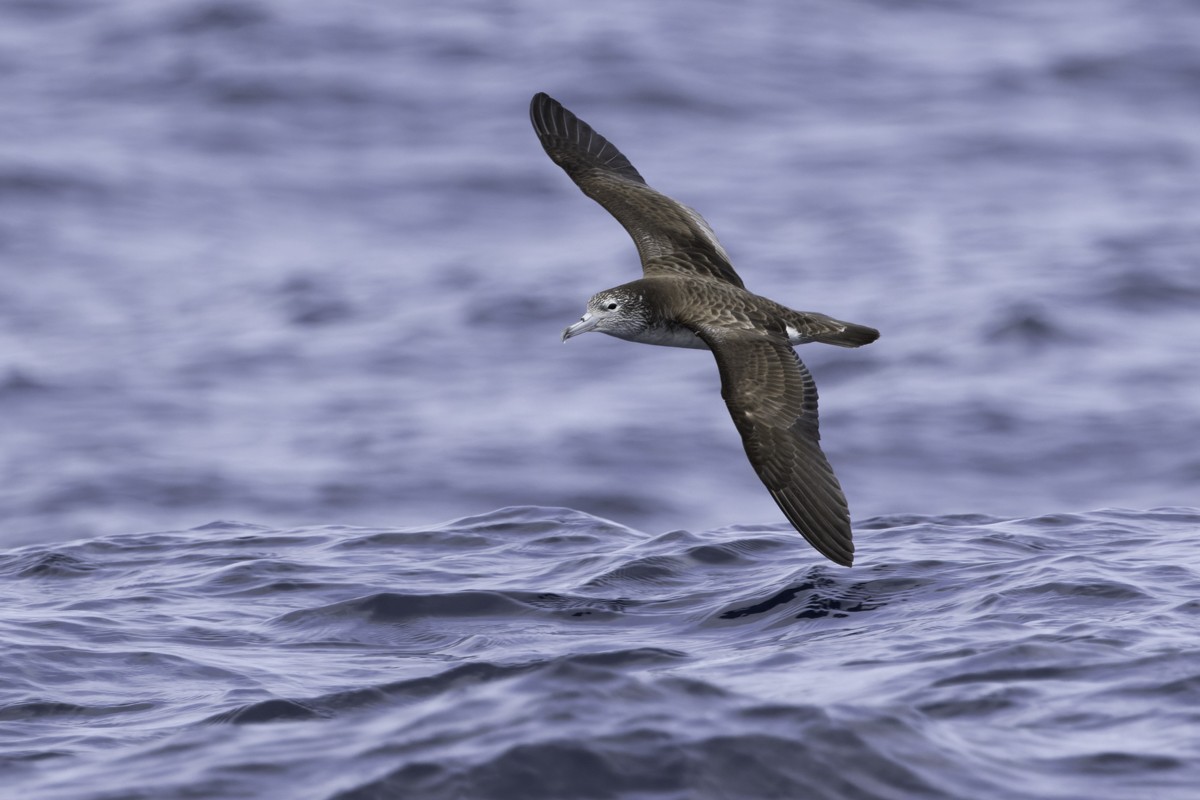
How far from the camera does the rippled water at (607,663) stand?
240 inches

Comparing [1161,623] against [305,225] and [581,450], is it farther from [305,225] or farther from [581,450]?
[305,225]

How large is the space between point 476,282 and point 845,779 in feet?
42.6

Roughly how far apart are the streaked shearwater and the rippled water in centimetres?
45

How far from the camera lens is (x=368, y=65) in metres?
25.1

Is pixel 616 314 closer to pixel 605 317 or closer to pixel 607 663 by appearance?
pixel 605 317

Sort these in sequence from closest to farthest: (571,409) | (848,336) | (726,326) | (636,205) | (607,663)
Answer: (607,663)
(726,326)
(848,336)
(636,205)
(571,409)

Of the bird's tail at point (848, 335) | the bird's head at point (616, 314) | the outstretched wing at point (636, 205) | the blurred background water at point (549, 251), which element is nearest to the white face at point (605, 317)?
the bird's head at point (616, 314)

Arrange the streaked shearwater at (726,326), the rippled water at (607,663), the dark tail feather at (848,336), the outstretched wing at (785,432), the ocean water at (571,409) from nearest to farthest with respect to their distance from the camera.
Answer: the rippled water at (607,663) < the ocean water at (571,409) < the outstretched wing at (785,432) < the streaked shearwater at (726,326) < the dark tail feather at (848,336)

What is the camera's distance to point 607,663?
709 cm

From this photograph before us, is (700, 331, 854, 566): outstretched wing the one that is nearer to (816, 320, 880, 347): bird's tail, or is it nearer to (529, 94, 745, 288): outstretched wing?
(816, 320, 880, 347): bird's tail

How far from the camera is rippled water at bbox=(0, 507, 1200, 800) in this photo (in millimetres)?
6102

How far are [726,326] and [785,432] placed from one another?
93 cm

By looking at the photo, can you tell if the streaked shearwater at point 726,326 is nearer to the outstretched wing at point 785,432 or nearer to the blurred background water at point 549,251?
the outstretched wing at point 785,432

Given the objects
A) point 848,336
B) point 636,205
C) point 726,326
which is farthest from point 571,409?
point 726,326
